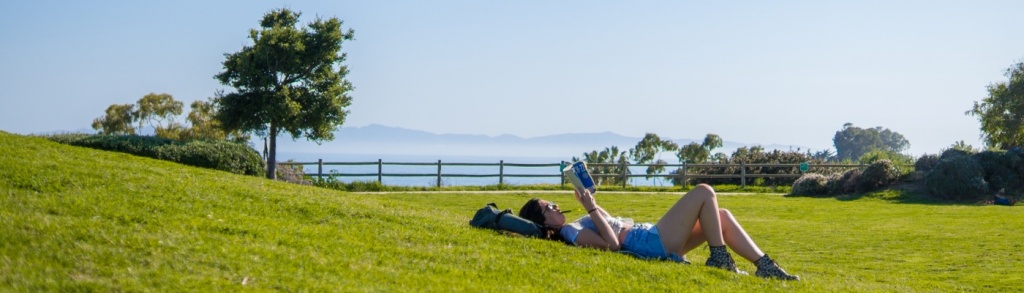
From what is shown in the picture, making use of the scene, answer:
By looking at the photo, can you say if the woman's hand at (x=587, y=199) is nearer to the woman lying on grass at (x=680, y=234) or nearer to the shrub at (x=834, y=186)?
the woman lying on grass at (x=680, y=234)

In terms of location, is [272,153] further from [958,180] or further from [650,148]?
[650,148]

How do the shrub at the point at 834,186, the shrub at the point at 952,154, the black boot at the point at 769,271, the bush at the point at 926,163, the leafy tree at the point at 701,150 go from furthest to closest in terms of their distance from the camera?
the leafy tree at the point at 701,150
the shrub at the point at 834,186
the bush at the point at 926,163
the shrub at the point at 952,154
the black boot at the point at 769,271

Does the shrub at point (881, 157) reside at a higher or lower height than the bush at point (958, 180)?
higher

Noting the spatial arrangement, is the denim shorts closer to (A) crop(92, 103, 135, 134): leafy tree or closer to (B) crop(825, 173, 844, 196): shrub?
(B) crop(825, 173, 844, 196): shrub

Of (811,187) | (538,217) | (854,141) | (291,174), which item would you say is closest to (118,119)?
(291,174)

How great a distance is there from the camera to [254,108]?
28.5 metres

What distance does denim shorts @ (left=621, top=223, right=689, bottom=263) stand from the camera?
8.69m

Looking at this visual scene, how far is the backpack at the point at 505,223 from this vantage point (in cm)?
933

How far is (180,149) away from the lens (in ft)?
68.5

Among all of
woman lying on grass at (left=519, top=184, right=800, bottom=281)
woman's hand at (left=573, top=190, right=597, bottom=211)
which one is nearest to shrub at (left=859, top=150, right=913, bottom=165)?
woman lying on grass at (left=519, top=184, right=800, bottom=281)

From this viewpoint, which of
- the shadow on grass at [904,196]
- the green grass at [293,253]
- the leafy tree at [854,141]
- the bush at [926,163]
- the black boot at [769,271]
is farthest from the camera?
the leafy tree at [854,141]

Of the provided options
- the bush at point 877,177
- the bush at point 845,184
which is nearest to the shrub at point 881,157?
the bush at point 845,184

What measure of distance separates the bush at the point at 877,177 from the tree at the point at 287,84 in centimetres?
1511

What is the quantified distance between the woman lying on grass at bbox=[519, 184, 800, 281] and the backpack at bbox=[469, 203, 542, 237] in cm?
29
